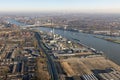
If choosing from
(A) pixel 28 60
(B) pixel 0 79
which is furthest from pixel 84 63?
(B) pixel 0 79

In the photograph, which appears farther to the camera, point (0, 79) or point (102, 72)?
point (102, 72)

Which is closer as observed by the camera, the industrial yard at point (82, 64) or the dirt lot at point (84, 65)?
the industrial yard at point (82, 64)

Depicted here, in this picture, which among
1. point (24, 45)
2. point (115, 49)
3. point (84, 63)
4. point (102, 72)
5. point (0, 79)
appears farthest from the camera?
point (24, 45)

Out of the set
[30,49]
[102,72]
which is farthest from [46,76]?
[30,49]

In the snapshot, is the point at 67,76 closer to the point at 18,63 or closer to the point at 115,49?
the point at 18,63

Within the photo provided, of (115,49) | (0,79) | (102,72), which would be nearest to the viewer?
(0,79)

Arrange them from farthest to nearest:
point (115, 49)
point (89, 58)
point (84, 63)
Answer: point (115, 49) → point (89, 58) → point (84, 63)

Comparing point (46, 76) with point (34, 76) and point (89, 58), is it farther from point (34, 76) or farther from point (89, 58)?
point (89, 58)

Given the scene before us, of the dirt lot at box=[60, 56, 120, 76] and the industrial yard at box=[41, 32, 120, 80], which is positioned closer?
the industrial yard at box=[41, 32, 120, 80]

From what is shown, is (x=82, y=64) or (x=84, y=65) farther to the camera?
(x=82, y=64)
